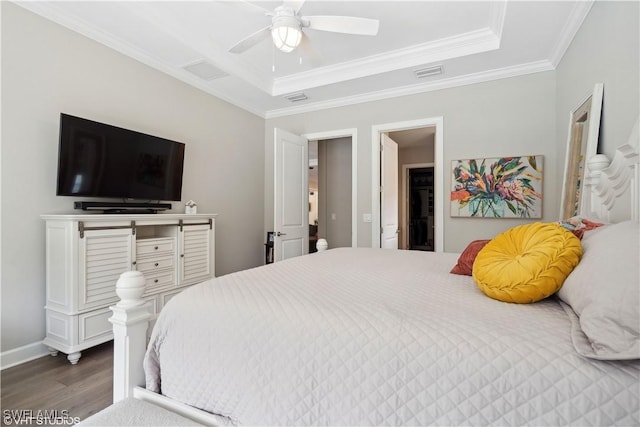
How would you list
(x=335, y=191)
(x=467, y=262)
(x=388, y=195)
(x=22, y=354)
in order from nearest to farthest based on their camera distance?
(x=467, y=262), (x=22, y=354), (x=388, y=195), (x=335, y=191)

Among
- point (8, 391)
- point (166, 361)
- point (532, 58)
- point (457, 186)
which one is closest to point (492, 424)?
point (166, 361)

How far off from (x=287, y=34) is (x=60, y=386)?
2.68 meters

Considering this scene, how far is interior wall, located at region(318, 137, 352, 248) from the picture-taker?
546 cm

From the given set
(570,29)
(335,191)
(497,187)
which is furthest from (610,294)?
(335,191)

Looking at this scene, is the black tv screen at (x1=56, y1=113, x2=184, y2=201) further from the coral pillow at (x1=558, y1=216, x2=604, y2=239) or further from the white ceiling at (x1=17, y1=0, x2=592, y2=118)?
the coral pillow at (x1=558, y1=216, x2=604, y2=239)

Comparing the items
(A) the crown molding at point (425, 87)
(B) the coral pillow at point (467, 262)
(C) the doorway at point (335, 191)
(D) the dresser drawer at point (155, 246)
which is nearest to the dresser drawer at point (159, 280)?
(D) the dresser drawer at point (155, 246)

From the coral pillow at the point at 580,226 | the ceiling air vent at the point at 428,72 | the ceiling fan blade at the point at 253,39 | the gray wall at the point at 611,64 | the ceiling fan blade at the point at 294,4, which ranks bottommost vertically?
the coral pillow at the point at 580,226

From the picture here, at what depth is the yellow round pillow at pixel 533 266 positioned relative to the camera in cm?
104

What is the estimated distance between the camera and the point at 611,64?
189 cm

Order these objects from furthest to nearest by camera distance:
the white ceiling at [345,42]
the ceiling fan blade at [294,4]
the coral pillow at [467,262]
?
1. the white ceiling at [345,42]
2. the ceiling fan blade at [294,4]
3. the coral pillow at [467,262]

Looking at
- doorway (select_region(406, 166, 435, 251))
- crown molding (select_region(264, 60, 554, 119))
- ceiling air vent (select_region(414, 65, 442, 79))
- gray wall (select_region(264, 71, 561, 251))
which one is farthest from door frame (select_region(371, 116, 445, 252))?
doorway (select_region(406, 166, 435, 251))

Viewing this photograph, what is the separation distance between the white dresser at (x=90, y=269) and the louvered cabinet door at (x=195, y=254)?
180 millimetres

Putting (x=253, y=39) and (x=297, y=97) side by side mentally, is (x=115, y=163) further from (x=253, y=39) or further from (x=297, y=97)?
(x=297, y=97)

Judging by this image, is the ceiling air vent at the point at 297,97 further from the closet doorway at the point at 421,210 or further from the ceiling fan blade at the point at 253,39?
the closet doorway at the point at 421,210
